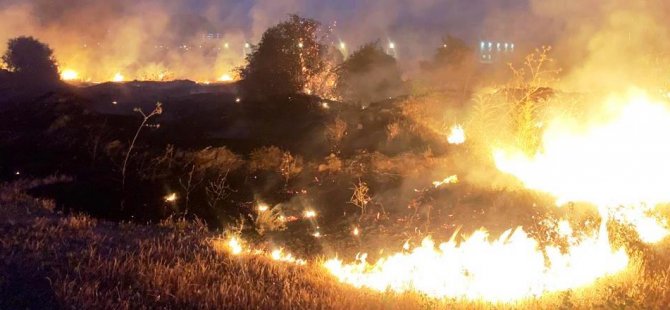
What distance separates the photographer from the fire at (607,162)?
8.43 meters

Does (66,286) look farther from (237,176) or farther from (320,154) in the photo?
(320,154)

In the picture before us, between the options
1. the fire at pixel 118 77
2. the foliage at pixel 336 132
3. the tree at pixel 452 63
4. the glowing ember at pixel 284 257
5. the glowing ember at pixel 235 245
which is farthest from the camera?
the fire at pixel 118 77

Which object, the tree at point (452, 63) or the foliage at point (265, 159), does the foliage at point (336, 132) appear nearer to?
the foliage at point (265, 159)

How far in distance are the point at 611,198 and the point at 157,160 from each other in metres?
8.63

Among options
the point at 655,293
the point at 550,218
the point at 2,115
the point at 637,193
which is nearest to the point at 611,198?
the point at 637,193

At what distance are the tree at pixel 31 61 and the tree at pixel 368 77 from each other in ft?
50.2

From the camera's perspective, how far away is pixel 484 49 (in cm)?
6131

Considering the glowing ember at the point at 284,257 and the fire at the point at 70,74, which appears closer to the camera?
the glowing ember at the point at 284,257

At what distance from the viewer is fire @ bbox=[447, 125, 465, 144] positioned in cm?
1271

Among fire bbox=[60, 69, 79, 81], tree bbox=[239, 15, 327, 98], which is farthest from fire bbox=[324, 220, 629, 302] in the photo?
fire bbox=[60, 69, 79, 81]

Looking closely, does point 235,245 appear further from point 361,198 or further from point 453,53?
point 453,53

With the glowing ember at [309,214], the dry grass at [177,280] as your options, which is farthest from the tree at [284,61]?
the dry grass at [177,280]

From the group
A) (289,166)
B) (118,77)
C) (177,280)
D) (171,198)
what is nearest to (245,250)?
(177,280)

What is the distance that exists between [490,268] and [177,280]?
3.33m
